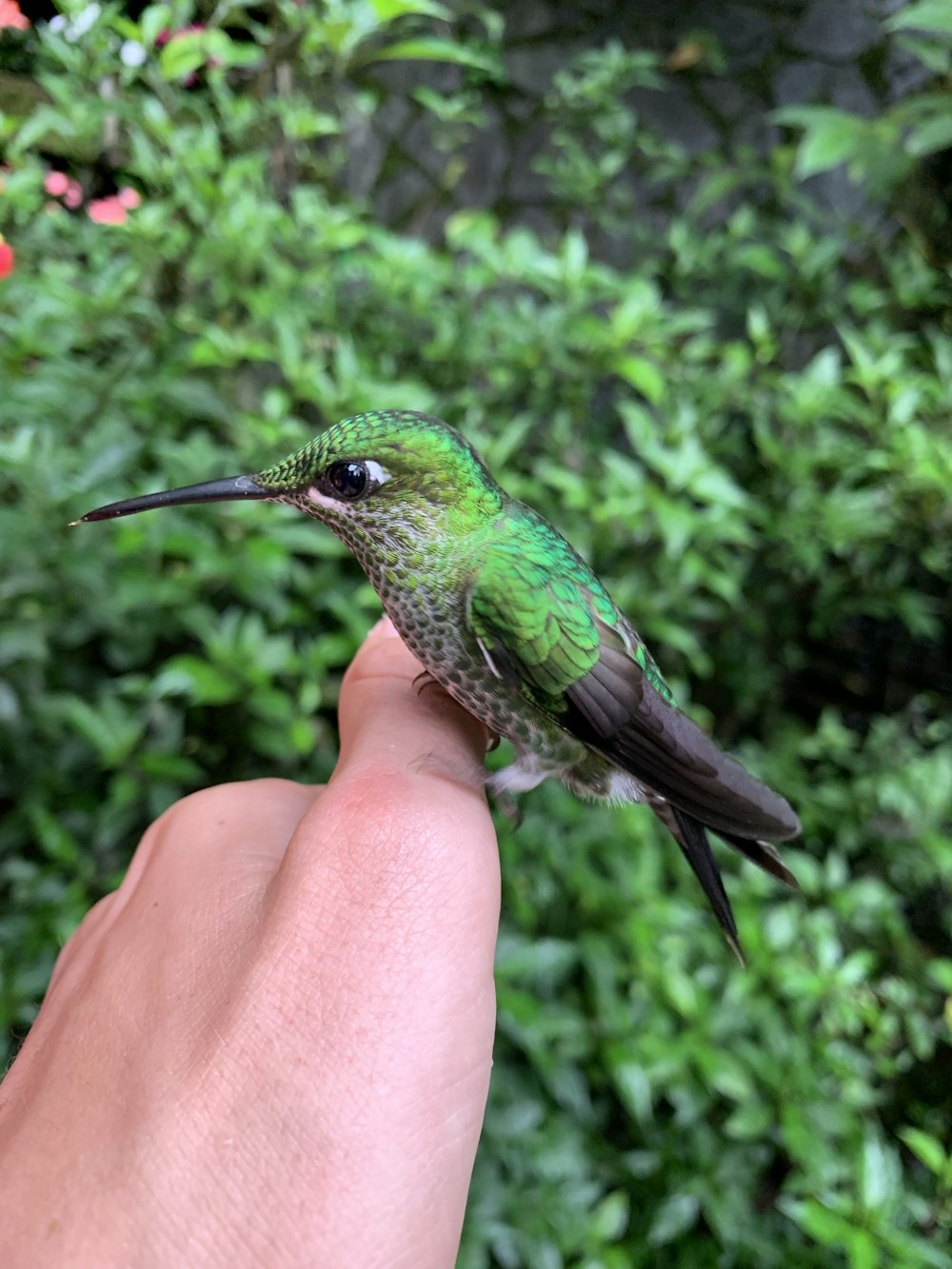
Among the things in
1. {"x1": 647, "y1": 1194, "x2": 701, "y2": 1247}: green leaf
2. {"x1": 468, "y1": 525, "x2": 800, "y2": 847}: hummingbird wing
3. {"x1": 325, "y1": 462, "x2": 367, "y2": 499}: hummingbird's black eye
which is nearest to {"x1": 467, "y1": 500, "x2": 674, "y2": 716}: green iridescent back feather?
{"x1": 468, "y1": 525, "x2": 800, "y2": 847}: hummingbird wing

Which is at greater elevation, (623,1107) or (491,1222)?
(491,1222)

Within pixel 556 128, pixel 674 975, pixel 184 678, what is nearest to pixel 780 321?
pixel 556 128

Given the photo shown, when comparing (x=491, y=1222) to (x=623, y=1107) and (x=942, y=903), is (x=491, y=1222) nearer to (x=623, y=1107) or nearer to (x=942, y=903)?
(x=623, y=1107)

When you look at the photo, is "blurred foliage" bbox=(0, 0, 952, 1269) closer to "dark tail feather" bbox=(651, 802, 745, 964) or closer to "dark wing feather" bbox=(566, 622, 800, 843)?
"dark tail feather" bbox=(651, 802, 745, 964)

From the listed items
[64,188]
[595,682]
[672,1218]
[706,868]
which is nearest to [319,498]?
[595,682]

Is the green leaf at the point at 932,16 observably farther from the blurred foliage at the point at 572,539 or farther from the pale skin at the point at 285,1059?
the pale skin at the point at 285,1059
